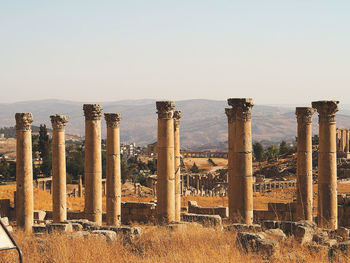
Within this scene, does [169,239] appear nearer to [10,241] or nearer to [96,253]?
[96,253]

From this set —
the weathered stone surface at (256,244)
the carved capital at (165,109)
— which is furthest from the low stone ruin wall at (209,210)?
the weathered stone surface at (256,244)

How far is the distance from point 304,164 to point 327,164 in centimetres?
340

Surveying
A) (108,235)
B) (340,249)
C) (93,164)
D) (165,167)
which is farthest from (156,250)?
(93,164)

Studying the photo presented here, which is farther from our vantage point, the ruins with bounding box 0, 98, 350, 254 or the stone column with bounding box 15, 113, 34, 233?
the stone column with bounding box 15, 113, 34, 233

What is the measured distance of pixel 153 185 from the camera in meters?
54.0

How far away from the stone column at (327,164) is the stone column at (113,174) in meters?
9.31

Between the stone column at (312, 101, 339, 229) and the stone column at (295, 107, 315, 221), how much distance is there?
2621mm

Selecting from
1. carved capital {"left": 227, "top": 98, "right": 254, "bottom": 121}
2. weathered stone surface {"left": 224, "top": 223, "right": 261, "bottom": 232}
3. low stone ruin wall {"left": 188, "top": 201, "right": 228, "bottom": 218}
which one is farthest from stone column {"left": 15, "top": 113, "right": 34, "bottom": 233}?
weathered stone surface {"left": 224, "top": 223, "right": 261, "bottom": 232}

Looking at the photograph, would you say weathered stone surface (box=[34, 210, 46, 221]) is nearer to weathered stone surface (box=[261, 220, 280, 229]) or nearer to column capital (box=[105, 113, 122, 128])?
column capital (box=[105, 113, 122, 128])

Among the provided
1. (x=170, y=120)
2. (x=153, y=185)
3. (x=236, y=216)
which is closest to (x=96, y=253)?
(x=236, y=216)

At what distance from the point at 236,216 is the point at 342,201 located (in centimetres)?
1054

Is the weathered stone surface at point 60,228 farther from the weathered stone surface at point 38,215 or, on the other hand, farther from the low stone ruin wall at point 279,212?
the weathered stone surface at point 38,215

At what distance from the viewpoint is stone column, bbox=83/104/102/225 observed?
2445cm

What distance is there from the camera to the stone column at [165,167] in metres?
22.8
